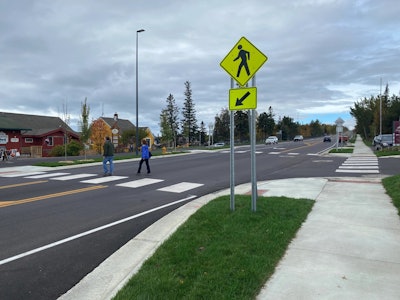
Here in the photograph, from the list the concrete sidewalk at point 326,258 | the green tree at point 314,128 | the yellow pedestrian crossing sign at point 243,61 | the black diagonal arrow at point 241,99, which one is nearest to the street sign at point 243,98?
the black diagonal arrow at point 241,99

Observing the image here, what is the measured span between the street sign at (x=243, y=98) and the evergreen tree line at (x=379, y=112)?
1774 inches

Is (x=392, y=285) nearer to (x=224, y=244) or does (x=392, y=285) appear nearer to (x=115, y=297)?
(x=224, y=244)

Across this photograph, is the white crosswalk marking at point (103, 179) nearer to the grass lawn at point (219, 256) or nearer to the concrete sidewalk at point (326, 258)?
the concrete sidewalk at point (326, 258)

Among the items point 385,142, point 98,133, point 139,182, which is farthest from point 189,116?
point 139,182

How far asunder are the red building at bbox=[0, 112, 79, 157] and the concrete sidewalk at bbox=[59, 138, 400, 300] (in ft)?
90.7

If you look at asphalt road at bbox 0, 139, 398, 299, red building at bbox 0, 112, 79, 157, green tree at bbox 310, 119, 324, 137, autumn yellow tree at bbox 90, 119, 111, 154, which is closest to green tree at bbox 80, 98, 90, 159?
red building at bbox 0, 112, 79, 157

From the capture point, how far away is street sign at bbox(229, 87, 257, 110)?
21.6 feet

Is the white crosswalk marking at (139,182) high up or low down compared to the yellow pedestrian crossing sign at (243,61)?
down

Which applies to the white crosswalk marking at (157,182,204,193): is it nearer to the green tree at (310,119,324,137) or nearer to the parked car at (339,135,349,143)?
the parked car at (339,135,349,143)

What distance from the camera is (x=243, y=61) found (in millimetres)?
6746

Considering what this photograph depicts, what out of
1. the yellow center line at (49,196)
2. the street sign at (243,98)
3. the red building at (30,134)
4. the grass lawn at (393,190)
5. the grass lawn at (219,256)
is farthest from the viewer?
the red building at (30,134)

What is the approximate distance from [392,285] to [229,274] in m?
1.79

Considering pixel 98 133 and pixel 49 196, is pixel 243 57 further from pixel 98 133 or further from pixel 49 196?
pixel 98 133

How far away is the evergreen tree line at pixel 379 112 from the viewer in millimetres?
46406
